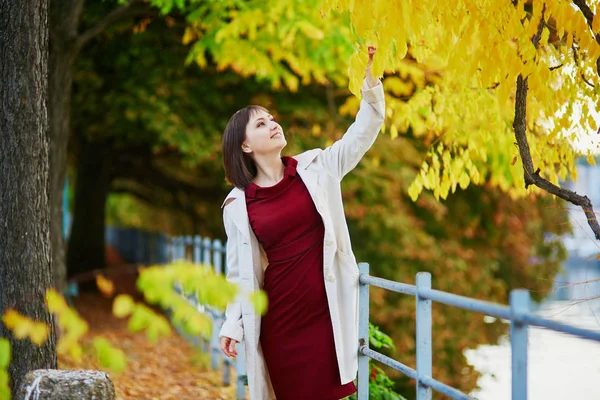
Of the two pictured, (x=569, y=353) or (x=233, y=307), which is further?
(x=233, y=307)

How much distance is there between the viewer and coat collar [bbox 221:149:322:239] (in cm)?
400

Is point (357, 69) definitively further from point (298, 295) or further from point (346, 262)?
point (298, 295)

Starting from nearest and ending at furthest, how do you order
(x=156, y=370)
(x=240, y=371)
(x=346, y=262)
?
(x=346, y=262), (x=240, y=371), (x=156, y=370)

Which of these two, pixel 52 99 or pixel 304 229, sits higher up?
pixel 52 99

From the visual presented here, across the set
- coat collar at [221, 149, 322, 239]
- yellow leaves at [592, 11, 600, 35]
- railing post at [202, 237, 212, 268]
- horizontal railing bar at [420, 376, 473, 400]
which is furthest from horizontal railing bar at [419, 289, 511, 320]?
railing post at [202, 237, 212, 268]

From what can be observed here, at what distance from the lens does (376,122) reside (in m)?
3.91

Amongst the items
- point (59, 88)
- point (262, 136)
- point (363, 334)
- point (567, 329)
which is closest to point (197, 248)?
point (59, 88)

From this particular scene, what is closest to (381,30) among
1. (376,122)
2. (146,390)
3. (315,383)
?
(376,122)

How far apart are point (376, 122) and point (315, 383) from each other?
51.2 inches

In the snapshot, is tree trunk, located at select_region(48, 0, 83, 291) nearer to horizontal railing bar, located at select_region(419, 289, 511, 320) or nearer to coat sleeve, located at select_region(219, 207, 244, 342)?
coat sleeve, located at select_region(219, 207, 244, 342)

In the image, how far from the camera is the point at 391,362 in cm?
400

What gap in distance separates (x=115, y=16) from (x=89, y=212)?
8313mm

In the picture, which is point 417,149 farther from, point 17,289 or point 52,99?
point 17,289

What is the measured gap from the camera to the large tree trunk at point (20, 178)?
484 centimetres
